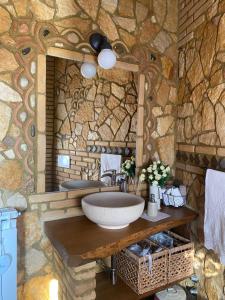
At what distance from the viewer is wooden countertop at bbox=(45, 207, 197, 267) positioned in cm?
125

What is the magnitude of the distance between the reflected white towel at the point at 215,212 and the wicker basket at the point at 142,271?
336 millimetres

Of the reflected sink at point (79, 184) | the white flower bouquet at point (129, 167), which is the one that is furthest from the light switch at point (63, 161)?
the white flower bouquet at point (129, 167)

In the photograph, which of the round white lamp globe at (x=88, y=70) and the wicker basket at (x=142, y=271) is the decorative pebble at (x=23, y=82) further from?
the wicker basket at (x=142, y=271)

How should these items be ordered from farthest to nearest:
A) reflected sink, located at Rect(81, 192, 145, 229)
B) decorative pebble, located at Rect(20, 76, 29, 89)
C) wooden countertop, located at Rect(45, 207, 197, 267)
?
decorative pebble, located at Rect(20, 76, 29, 89)
reflected sink, located at Rect(81, 192, 145, 229)
wooden countertop, located at Rect(45, 207, 197, 267)

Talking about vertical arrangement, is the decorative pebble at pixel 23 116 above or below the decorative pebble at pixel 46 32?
below

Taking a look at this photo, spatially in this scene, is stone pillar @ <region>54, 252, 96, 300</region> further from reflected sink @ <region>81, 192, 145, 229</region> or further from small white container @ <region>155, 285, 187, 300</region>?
small white container @ <region>155, 285, 187, 300</region>

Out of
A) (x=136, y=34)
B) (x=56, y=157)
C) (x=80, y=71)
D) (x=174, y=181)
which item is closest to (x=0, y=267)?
(x=56, y=157)

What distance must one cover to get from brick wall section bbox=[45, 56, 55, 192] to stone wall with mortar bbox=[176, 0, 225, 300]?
1120 millimetres

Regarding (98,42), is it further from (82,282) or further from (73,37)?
(82,282)

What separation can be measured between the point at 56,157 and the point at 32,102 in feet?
→ 1.29

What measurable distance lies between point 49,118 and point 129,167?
2.49 ft

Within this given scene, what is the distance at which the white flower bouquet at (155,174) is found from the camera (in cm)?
190

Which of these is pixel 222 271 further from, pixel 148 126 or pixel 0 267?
pixel 0 267

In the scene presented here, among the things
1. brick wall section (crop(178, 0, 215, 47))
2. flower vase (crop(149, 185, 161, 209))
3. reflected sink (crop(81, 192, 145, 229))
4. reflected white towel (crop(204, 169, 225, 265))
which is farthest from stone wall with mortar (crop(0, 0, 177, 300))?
reflected white towel (crop(204, 169, 225, 265))
